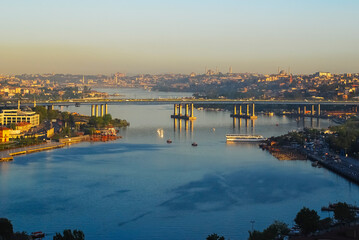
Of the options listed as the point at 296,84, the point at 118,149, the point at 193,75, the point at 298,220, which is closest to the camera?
the point at 298,220

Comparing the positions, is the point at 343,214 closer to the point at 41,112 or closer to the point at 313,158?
the point at 313,158

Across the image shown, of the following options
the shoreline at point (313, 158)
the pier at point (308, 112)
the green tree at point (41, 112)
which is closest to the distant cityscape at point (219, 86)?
the pier at point (308, 112)

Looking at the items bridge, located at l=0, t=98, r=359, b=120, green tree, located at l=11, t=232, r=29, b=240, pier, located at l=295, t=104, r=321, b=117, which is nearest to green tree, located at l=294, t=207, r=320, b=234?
green tree, located at l=11, t=232, r=29, b=240

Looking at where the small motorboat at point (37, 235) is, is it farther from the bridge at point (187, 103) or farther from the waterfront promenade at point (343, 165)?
the bridge at point (187, 103)

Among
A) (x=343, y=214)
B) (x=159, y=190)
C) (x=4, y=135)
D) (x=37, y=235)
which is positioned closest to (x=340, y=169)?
(x=159, y=190)

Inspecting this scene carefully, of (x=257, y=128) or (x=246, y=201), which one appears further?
(x=257, y=128)

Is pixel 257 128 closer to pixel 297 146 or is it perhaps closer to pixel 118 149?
pixel 297 146

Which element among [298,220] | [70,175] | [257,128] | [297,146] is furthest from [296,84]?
[298,220]
